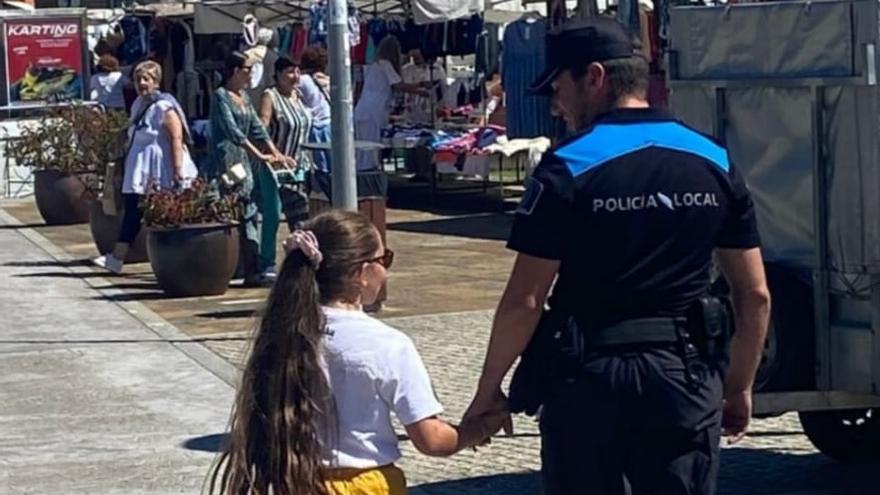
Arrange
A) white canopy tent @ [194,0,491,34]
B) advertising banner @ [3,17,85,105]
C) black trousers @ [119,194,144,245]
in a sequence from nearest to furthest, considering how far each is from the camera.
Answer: black trousers @ [119,194,144,245] < white canopy tent @ [194,0,491,34] < advertising banner @ [3,17,85,105]

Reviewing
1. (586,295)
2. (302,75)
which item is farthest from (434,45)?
(586,295)

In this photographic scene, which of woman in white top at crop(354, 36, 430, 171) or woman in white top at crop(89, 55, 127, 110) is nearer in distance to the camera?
woman in white top at crop(354, 36, 430, 171)

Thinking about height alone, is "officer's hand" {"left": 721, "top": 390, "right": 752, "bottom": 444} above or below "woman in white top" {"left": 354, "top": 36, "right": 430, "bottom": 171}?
below

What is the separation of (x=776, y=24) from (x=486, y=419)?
3.03 metres

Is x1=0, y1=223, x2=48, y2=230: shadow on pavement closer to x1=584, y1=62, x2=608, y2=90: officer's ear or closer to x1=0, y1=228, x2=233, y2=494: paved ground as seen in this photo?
x1=0, y1=228, x2=233, y2=494: paved ground

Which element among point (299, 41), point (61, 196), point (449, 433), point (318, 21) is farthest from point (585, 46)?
point (299, 41)

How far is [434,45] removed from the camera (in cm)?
2217

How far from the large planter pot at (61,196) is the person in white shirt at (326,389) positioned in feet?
48.7

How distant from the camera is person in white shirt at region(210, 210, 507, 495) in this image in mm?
4293

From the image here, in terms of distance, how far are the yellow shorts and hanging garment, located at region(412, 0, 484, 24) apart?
15.6 metres

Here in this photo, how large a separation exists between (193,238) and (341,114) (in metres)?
3.82

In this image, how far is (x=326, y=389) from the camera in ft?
14.2

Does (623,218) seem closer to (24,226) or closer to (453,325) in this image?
(453,325)

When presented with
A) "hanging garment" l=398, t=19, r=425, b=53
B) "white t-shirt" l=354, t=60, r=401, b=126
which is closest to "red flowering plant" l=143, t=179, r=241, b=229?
"white t-shirt" l=354, t=60, r=401, b=126
